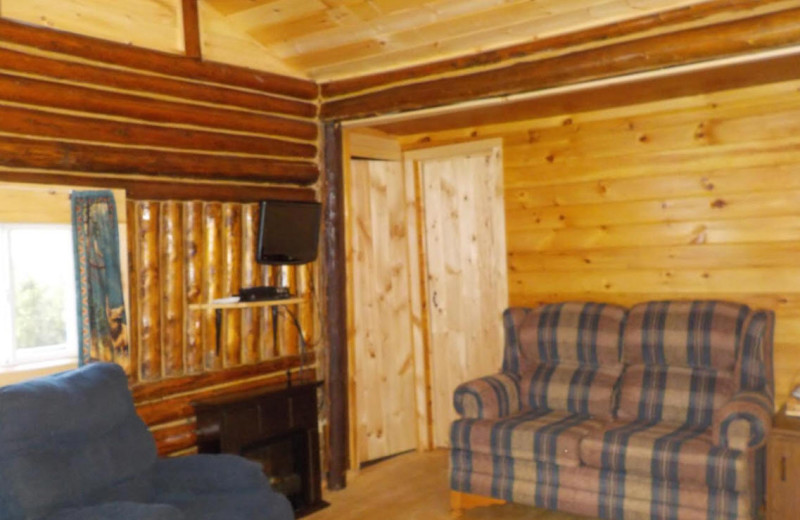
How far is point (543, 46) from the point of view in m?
3.85

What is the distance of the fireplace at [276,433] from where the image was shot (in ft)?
12.9

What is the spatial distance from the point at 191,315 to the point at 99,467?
1.21 m

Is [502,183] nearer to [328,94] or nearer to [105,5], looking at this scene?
[328,94]

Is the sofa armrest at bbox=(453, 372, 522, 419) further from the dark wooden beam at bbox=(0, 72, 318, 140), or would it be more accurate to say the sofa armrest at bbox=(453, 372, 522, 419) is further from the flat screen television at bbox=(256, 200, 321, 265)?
the dark wooden beam at bbox=(0, 72, 318, 140)

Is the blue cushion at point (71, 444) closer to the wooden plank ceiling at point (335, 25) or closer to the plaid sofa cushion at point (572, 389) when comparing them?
the wooden plank ceiling at point (335, 25)

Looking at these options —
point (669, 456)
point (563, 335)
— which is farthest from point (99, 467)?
point (563, 335)

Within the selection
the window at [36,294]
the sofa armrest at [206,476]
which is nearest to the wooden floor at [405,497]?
the sofa armrest at [206,476]

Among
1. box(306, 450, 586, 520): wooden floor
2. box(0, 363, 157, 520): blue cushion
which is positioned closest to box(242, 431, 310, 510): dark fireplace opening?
box(306, 450, 586, 520): wooden floor

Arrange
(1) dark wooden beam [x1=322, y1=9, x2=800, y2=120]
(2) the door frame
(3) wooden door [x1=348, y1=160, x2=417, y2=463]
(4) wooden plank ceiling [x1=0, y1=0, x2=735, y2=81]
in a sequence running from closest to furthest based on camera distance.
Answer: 1. (1) dark wooden beam [x1=322, y1=9, x2=800, y2=120]
2. (4) wooden plank ceiling [x1=0, y1=0, x2=735, y2=81]
3. (3) wooden door [x1=348, y1=160, x2=417, y2=463]
4. (2) the door frame

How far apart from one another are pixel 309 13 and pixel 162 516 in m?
2.59

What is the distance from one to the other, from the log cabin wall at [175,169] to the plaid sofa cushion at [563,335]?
1218 millimetres

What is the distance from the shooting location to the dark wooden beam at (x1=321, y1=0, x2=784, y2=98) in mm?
3354

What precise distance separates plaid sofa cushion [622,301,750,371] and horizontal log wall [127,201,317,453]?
1.97 m

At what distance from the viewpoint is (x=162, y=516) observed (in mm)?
2668
